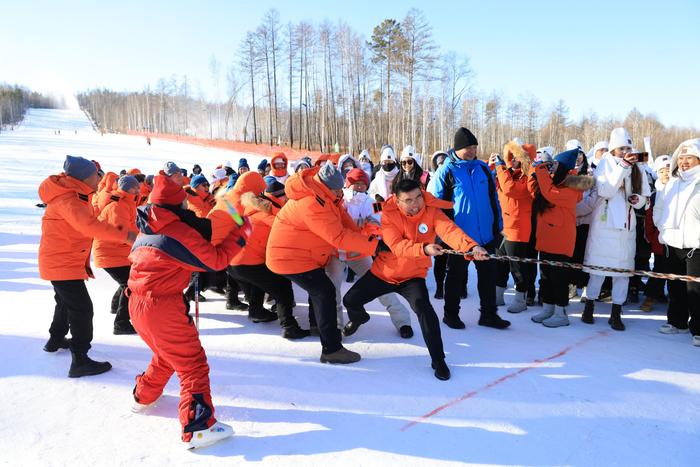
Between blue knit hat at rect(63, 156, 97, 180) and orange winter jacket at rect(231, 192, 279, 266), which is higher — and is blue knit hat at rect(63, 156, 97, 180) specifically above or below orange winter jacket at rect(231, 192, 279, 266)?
above

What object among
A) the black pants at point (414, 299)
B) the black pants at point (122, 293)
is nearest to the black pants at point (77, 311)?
the black pants at point (122, 293)

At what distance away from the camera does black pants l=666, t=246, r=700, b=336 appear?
408cm

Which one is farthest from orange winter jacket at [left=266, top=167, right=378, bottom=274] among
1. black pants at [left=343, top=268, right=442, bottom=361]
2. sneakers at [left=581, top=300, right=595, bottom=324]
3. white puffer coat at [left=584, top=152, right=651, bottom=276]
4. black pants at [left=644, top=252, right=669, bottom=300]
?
black pants at [left=644, top=252, right=669, bottom=300]

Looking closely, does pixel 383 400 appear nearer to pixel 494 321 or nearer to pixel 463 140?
pixel 494 321

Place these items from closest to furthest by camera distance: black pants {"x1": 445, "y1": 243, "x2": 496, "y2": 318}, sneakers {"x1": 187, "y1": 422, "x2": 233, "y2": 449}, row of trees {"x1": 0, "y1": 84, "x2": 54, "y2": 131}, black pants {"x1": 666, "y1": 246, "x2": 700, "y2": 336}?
1. sneakers {"x1": 187, "y1": 422, "x2": 233, "y2": 449}
2. black pants {"x1": 666, "y1": 246, "x2": 700, "y2": 336}
3. black pants {"x1": 445, "y1": 243, "x2": 496, "y2": 318}
4. row of trees {"x1": 0, "y1": 84, "x2": 54, "y2": 131}

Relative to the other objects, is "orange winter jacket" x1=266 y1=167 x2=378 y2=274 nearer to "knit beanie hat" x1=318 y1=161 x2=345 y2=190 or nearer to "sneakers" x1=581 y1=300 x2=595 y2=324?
"knit beanie hat" x1=318 y1=161 x2=345 y2=190

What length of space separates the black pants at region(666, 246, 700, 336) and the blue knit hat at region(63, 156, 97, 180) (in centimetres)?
544

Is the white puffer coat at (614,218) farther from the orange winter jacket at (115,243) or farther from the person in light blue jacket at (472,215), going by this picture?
the orange winter jacket at (115,243)

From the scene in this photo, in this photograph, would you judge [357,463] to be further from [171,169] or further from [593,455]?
[171,169]

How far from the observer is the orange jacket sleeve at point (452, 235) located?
3336 mm

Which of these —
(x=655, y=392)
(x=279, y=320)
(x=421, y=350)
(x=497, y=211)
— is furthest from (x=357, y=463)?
(x=497, y=211)

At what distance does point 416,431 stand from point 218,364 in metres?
1.80

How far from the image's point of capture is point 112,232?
11.2 feet

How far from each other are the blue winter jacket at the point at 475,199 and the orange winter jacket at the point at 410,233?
0.99 metres
